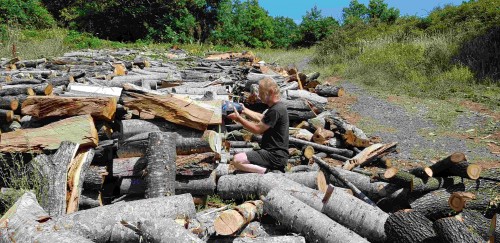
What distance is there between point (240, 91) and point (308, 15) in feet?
86.9

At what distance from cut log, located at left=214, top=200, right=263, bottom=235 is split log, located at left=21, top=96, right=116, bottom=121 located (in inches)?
104

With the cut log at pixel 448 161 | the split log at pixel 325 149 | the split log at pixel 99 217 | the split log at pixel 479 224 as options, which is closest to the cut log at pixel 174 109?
the split log at pixel 99 217

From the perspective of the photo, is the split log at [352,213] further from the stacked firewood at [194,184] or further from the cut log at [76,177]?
the cut log at [76,177]

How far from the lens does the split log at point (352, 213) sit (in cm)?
462

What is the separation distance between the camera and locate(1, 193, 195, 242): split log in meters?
4.15

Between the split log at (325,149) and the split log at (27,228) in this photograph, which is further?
the split log at (325,149)

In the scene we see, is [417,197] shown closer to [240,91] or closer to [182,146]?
[182,146]

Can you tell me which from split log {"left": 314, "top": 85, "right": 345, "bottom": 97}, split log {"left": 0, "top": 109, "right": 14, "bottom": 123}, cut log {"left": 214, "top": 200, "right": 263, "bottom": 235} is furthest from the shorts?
split log {"left": 314, "top": 85, "right": 345, "bottom": 97}

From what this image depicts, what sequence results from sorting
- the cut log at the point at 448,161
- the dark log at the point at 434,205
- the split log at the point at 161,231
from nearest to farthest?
the split log at the point at 161,231, the dark log at the point at 434,205, the cut log at the point at 448,161

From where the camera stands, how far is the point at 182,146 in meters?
6.03

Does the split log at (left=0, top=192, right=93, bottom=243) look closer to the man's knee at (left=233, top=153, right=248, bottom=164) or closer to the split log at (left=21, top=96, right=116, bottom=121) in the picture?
the split log at (left=21, top=96, right=116, bottom=121)

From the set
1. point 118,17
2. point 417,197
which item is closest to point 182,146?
point 417,197

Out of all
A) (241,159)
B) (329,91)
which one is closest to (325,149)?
(241,159)

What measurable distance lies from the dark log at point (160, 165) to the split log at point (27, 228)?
1.29 metres
